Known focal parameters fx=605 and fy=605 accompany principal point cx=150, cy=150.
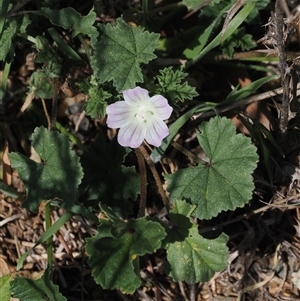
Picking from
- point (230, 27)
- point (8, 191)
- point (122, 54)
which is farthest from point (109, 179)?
point (230, 27)

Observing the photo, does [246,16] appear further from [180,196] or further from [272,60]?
[180,196]

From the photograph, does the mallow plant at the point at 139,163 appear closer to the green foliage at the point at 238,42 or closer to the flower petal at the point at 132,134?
the flower petal at the point at 132,134

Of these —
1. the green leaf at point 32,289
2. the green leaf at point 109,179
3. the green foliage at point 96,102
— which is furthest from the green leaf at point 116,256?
the green foliage at point 96,102

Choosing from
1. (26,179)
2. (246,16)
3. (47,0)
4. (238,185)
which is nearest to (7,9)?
(47,0)

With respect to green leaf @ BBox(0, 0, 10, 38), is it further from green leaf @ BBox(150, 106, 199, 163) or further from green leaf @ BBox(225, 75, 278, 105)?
green leaf @ BBox(225, 75, 278, 105)

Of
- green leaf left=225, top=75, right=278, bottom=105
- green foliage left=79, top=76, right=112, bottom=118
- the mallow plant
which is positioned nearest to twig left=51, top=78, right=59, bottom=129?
the mallow plant

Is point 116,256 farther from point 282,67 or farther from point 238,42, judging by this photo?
point 238,42
